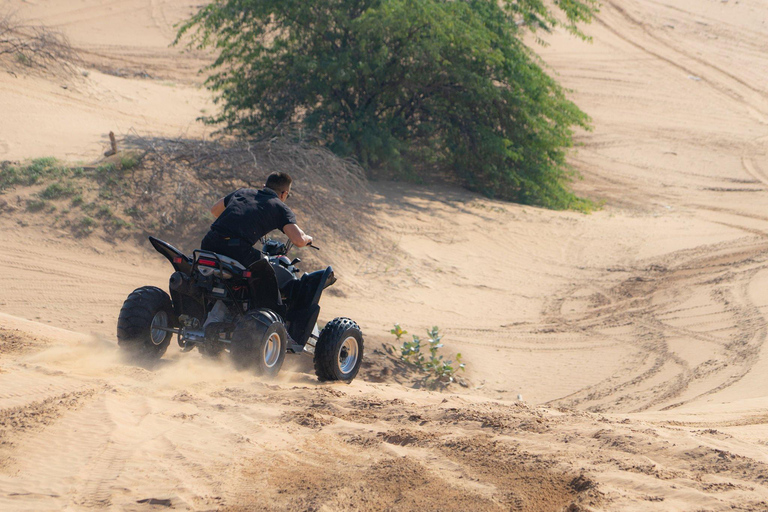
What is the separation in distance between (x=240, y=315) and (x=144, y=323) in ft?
2.52

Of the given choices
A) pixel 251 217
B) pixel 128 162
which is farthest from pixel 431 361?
pixel 128 162

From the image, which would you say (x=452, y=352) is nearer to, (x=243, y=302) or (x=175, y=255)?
(x=243, y=302)

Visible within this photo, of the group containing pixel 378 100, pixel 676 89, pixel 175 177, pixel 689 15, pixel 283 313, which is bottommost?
pixel 283 313

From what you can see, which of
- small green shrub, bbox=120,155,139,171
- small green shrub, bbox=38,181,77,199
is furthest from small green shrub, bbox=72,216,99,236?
small green shrub, bbox=120,155,139,171

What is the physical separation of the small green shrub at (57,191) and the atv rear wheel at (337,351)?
5.61 meters

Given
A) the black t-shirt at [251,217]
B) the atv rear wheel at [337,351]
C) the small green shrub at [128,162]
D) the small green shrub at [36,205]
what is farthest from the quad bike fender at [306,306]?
the small green shrub at [128,162]

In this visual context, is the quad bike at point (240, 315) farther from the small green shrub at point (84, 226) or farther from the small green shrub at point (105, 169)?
the small green shrub at point (105, 169)

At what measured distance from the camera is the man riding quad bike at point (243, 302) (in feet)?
18.2

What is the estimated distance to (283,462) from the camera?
4082 millimetres

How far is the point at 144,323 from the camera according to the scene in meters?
5.80

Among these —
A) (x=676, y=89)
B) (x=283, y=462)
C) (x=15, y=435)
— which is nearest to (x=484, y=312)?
(x=283, y=462)

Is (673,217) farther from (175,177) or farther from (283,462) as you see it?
(283,462)

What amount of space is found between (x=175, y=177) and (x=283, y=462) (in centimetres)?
730

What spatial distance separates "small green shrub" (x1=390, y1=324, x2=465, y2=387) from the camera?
25.9 feet
